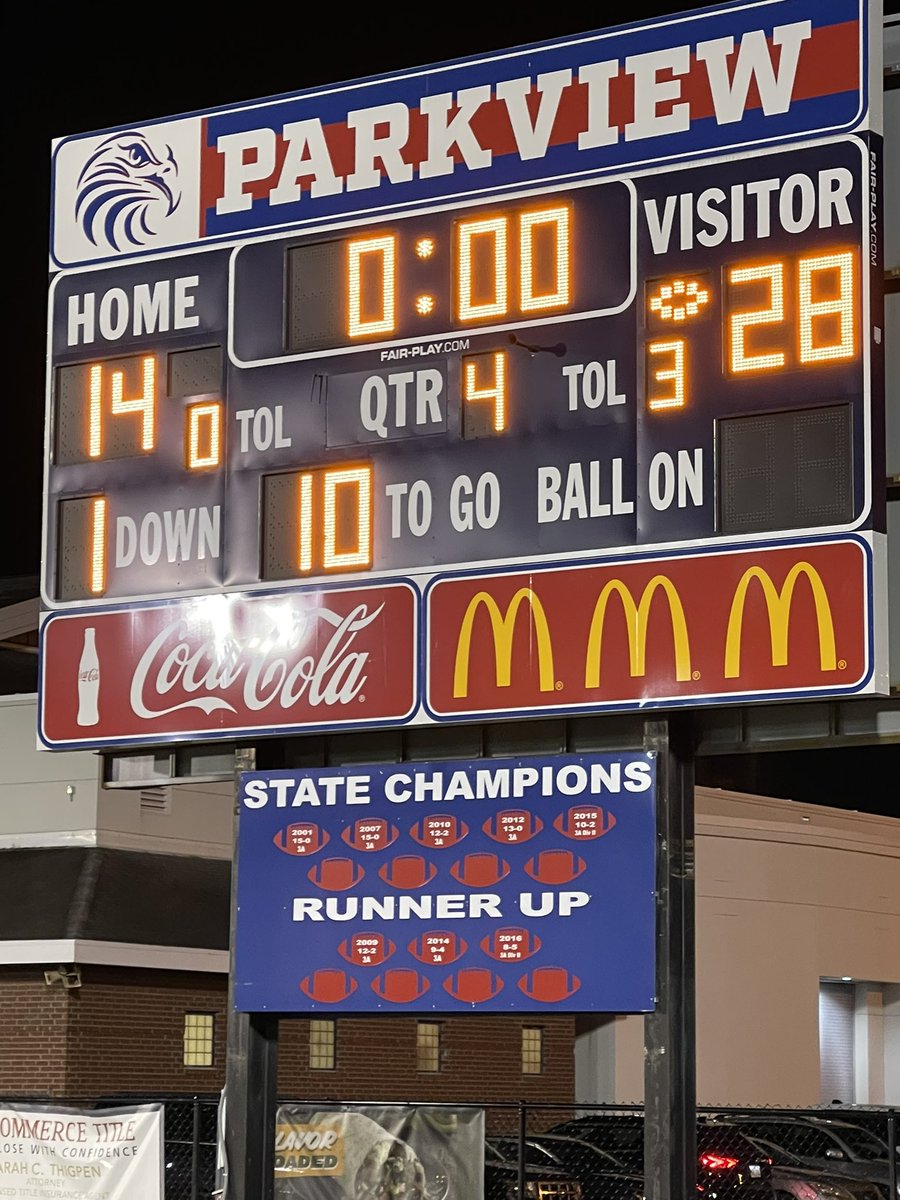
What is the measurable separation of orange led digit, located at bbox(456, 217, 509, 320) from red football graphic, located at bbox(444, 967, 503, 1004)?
3369 millimetres

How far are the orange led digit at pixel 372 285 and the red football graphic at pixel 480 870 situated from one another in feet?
9.22

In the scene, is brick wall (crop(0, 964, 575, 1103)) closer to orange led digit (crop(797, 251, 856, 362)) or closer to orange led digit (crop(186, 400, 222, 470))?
orange led digit (crop(186, 400, 222, 470))

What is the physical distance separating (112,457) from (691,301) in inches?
139

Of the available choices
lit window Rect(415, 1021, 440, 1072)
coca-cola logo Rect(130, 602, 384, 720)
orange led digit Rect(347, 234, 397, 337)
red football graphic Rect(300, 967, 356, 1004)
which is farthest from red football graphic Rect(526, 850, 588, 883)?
lit window Rect(415, 1021, 440, 1072)

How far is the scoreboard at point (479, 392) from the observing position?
32.2ft

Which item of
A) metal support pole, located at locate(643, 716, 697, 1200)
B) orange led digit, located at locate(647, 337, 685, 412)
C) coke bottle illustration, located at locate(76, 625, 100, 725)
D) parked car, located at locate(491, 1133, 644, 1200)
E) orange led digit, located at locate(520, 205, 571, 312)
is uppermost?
orange led digit, located at locate(520, 205, 571, 312)

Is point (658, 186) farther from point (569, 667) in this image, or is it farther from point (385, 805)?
point (385, 805)

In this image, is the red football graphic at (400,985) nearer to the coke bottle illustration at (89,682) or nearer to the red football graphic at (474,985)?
the red football graphic at (474,985)

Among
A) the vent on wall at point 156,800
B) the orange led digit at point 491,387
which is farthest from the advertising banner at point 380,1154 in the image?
the vent on wall at point 156,800

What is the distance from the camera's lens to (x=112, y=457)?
1168cm

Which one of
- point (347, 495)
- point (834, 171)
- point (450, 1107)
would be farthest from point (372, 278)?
point (450, 1107)

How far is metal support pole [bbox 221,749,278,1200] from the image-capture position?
11352mm

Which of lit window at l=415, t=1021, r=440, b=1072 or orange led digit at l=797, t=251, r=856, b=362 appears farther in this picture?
lit window at l=415, t=1021, r=440, b=1072

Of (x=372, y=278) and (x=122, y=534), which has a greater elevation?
(x=372, y=278)
